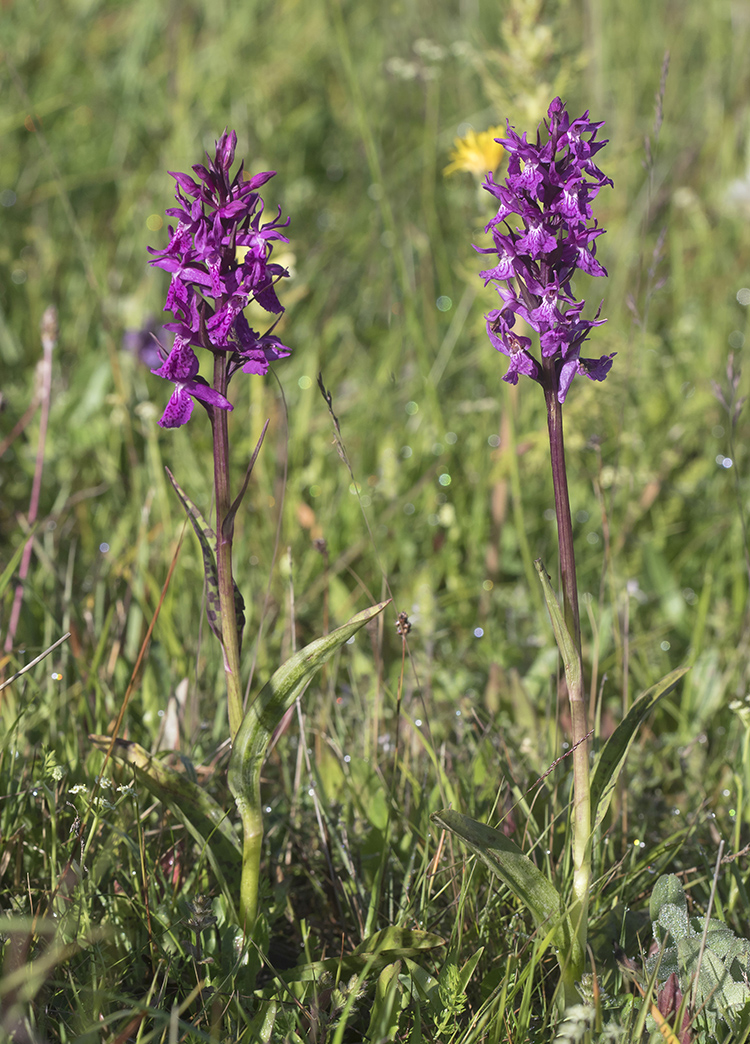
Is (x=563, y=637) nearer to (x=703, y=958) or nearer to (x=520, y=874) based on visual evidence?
(x=520, y=874)

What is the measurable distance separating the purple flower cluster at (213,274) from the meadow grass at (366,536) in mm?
292

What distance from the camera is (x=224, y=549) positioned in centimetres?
153

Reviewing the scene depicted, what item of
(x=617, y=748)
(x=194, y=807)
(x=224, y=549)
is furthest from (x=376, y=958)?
(x=224, y=549)

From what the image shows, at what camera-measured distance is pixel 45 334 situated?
2.51m

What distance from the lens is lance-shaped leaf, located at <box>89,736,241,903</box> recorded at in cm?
162

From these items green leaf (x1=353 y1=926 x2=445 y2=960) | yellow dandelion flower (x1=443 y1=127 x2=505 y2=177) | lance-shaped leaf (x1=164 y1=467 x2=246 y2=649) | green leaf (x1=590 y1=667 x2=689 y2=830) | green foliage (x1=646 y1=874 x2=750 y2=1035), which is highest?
yellow dandelion flower (x1=443 y1=127 x2=505 y2=177)

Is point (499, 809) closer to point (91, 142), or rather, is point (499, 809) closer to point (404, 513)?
point (404, 513)

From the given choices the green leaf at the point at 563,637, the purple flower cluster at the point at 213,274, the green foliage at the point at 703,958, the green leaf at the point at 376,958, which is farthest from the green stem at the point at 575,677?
the purple flower cluster at the point at 213,274

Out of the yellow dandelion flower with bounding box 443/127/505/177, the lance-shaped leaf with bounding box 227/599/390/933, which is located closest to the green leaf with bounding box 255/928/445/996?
the lance-shaped leaf with bounding box 227/599/390/933

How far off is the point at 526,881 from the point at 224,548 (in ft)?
2.62

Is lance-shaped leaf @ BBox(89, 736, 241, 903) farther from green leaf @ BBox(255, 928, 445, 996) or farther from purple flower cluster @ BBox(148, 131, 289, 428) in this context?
purple flower cluster @ BBox(148, 131, 289, 428)

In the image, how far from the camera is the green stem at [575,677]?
1.49 m

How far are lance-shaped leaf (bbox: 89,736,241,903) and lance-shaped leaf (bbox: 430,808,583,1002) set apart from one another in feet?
1.52

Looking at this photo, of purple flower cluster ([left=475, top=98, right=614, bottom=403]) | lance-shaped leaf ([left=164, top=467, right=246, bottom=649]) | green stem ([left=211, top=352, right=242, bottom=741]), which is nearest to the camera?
purple flower cluster ([left=475, top=98, right=614, bottom=403])
